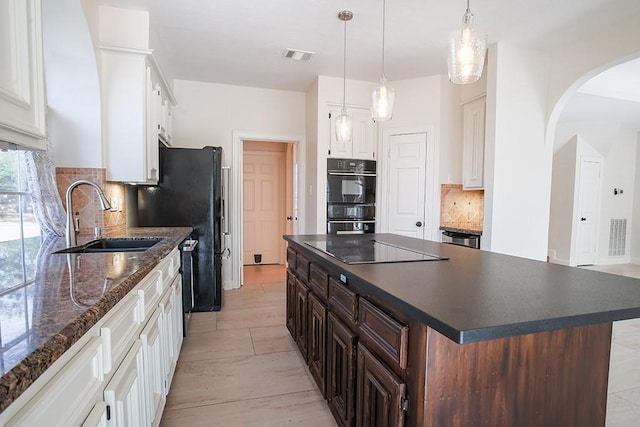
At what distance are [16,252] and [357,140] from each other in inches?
140

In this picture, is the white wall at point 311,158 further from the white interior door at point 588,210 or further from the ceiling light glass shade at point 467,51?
the white interior door at point 588,210

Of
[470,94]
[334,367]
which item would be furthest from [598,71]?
[334,367]

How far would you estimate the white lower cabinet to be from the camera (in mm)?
635

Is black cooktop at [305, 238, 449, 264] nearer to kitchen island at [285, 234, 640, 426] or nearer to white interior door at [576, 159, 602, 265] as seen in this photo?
kitchen island at [285, 234, 640, 426]

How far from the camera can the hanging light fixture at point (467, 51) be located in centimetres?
168

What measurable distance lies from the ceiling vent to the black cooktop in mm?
2158

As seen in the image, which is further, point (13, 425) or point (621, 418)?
point (621, 418)

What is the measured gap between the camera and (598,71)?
2.98 metres

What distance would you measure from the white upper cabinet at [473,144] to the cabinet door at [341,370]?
2.89m

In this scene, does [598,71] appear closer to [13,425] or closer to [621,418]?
[621,418]

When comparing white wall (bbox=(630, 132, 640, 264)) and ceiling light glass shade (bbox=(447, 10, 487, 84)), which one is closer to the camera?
ceiling light glass shade (bbox=(447, 10, 487, 84))

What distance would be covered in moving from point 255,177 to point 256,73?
221 cm

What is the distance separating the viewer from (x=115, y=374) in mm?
1022

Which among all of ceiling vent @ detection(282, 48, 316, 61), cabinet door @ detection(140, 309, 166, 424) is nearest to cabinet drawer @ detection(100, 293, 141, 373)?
cabinet door @ detection(140, 309, 166, 424)
